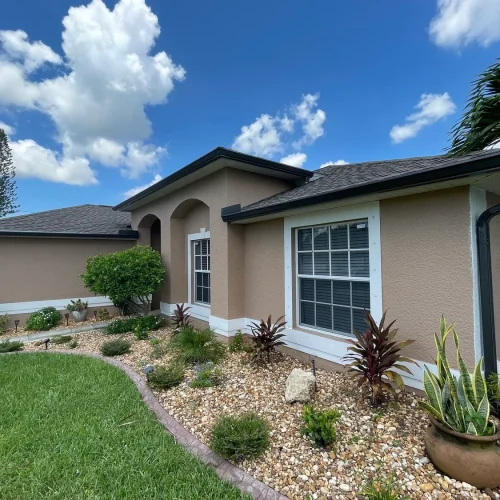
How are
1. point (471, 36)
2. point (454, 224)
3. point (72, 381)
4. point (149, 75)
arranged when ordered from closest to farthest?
1. point (454, 224)
2. point (72, 381)
3. point (471, 36)
4. point (149, 75)

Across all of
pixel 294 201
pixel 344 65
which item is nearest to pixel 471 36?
pixel 344 65

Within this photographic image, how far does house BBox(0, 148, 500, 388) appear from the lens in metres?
3.77

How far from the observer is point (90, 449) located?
3.26 meters

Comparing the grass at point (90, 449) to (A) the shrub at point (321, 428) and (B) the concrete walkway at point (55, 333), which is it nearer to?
(A) the shrub at point (321, 428)

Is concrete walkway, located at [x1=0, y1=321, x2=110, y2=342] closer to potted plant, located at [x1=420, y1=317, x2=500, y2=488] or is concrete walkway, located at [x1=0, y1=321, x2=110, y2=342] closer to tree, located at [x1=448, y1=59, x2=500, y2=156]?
potted plant, located at [x1=420, y1=317, x2=500, y2=488]

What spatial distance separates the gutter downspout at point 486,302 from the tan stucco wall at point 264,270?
3.48 metres

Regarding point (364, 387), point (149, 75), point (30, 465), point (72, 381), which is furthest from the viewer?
point (149, 75)

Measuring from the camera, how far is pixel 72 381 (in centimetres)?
519

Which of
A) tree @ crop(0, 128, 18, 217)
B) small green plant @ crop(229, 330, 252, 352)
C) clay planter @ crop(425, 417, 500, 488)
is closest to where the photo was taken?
clay planter @ crop(425, 417, 500, 488)

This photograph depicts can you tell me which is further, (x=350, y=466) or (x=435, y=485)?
(x=350, y=466)

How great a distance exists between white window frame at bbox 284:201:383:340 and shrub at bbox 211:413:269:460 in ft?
8.37

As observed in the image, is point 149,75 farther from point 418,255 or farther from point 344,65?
point 418,255

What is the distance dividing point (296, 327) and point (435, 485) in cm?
358

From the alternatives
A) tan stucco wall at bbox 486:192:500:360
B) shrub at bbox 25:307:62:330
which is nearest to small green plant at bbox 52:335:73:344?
shrub at bbox 25:307:62:330
